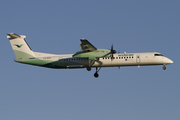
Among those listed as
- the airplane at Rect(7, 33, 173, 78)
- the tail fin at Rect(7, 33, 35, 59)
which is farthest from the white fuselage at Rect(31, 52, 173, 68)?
the tail fin at Rect(7, 33, 35, 59)

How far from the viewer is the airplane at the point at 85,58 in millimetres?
31719

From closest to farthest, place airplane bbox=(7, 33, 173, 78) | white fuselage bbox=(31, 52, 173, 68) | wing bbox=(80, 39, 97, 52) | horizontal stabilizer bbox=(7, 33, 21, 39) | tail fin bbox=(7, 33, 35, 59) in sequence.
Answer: wing bbox=(80, 39, 97, 52) → airplane bbox=(7, 33, 173, 78) → white fuselage bbox=(31, 52, 173, 68) → horizontal stabilizer bbox=(7, 33, 21, 39) → tail fin bbox=(7, 33, 35, 59)

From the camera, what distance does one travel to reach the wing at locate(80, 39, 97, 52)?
30094 millimetres

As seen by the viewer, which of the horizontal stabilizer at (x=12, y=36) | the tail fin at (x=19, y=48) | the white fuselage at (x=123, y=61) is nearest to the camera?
the white fuselage at (x=123, y=61)

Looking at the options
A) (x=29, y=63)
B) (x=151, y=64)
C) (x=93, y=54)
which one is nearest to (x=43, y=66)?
(x=29, y=63)

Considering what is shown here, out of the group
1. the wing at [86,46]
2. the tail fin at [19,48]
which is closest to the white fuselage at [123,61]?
the wing at [86,46]

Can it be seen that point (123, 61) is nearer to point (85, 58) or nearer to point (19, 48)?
point (85, 58)

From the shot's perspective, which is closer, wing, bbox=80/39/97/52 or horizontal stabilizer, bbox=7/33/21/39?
wing, bbox=80/39/97/52

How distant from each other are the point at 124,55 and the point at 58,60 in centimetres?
737

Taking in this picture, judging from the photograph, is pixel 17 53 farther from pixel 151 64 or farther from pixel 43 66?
pixel 151 64

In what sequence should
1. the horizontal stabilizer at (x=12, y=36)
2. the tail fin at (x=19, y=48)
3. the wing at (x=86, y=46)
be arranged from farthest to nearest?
the tail fin at (x=19, y=48) < the horizontal stabilizer at (x=12, y=36) < the wing at (x=86, y=46)

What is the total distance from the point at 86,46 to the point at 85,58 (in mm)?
2199

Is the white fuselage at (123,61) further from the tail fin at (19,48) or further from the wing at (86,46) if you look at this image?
the tail fin at (19,48)

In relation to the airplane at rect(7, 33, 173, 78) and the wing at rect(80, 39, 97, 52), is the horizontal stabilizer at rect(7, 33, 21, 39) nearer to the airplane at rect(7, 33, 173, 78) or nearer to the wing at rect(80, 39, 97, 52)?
the airplane at rect(7, 33, 173, 78)
